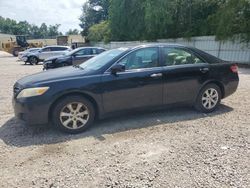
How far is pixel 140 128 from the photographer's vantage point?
193 inches

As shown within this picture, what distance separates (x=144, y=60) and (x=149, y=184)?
2.72 m

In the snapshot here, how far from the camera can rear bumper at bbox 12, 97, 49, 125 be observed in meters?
4.44

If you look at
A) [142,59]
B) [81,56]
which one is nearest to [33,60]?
[81,56]

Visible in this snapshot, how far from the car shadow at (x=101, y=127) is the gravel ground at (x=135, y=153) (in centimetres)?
2

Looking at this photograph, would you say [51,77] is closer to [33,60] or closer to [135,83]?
[135,83]

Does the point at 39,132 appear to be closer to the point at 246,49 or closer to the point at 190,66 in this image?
the point at 190,66

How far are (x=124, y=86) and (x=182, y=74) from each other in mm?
1324

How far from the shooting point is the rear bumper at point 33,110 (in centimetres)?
444

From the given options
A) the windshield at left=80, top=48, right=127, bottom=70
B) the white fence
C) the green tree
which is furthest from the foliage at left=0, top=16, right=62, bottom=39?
the windshield at left=80, top=48, right=127, bottom=70

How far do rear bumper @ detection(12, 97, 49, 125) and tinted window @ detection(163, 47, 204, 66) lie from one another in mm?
2517

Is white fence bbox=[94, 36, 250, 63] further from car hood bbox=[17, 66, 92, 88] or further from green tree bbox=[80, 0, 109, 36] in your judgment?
green tree bbox=[80, 0, 109, 36]

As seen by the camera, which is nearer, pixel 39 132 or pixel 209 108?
pixel 39 132

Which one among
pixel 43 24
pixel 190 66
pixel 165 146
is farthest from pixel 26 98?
pixel 43 24

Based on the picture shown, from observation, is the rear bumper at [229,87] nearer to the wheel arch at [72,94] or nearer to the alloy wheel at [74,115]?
the wheel arch at [72,94]
